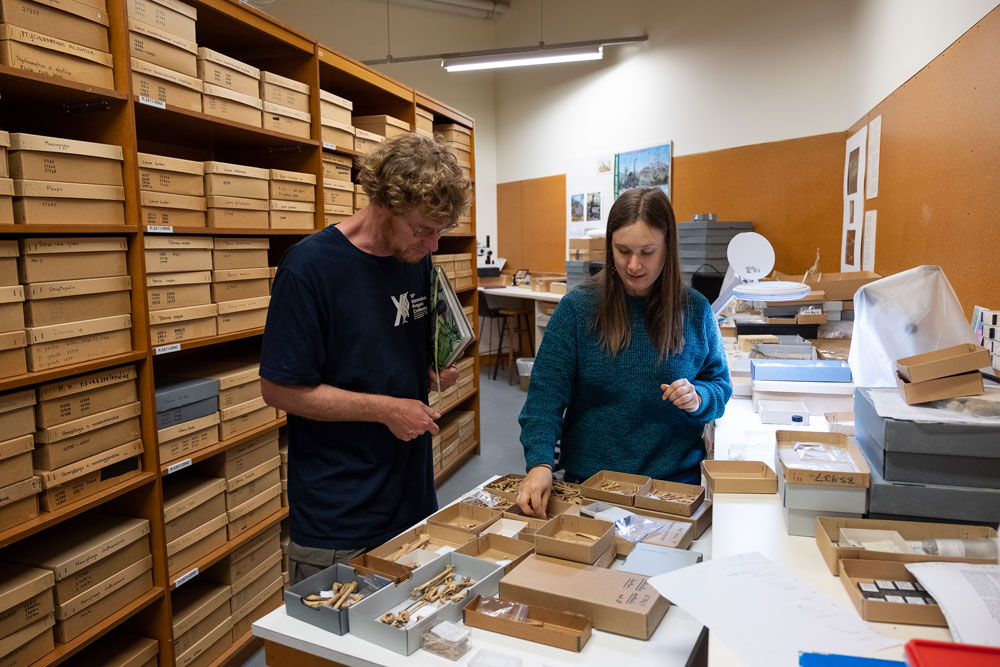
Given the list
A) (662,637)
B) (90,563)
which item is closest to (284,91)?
(90,563)

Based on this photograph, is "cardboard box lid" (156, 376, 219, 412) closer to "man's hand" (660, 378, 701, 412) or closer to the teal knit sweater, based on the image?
the teal knit sweater

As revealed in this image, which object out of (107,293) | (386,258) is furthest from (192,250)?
(386,258)

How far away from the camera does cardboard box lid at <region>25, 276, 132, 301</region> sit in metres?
1.90

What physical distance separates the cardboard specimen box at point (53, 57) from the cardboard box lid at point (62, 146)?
18 centimetres

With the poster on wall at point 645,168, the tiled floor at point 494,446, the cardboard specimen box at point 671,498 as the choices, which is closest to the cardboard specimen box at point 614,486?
the cardboard specimen box at point 671,498

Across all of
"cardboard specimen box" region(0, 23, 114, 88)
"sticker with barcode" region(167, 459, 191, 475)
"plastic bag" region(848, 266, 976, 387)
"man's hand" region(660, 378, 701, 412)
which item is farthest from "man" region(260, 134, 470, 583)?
"plastic bag" region(848, 266, 976, 387)

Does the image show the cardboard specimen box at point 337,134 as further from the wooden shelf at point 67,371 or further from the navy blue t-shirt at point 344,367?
the navy blue t-shirt at point 344,367

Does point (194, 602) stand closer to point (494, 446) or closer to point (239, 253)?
point (239, 253)

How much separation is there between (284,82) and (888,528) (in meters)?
2.73

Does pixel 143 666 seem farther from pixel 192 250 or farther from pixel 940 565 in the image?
pixel 940 565

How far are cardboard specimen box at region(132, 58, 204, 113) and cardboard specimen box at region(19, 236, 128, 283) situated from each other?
20.2 inches

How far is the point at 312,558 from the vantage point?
1771 millimetres

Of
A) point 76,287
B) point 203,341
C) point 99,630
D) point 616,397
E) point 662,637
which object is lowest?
point 99,630

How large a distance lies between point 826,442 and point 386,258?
3.98 feet
